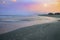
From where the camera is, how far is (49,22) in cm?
170

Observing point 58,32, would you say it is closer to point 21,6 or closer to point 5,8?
point 21,6

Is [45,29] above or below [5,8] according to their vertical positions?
below

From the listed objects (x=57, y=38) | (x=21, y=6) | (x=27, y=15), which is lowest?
(x=57, y=38)

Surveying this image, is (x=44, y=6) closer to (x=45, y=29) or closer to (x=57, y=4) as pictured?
(x=57, y=4)

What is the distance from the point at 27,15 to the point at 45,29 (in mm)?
284

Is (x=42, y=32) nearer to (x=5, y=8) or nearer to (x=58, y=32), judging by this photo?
(x=58, y=32)

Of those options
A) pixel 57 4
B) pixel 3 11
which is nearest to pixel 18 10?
pixel 3 11

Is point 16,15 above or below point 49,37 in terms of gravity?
above

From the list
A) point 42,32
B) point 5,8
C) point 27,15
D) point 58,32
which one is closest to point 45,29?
point 42,32

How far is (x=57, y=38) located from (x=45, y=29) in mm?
182

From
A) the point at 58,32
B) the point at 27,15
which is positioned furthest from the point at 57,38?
the point at 27,15

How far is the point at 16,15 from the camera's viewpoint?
1655mm

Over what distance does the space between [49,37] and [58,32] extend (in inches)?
5.0

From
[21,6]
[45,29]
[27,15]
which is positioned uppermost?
[21,6]
